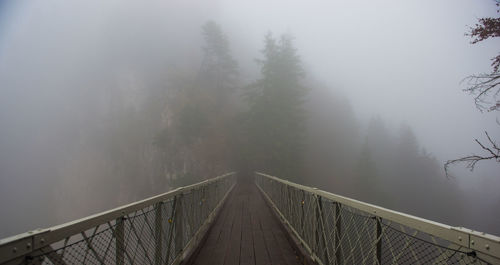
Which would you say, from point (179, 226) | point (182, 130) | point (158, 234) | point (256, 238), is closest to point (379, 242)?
point (158, 234)

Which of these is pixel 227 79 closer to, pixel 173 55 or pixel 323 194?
pixel 173 55

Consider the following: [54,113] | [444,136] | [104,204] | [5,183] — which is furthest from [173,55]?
[444,136]

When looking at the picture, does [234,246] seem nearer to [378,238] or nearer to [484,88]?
[378,238]

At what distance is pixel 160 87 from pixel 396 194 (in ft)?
159

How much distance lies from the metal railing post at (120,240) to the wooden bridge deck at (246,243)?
2.37 meters

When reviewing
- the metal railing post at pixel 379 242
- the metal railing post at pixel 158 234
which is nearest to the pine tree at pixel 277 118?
the metal railing post at pixel 158 234

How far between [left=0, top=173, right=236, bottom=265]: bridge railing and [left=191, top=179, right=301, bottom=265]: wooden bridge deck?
1.94 ft

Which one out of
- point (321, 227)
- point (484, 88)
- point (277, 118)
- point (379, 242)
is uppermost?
point (277, 118)

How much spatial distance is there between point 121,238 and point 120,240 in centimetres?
2

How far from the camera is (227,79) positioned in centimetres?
4172

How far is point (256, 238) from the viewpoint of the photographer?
615 cm

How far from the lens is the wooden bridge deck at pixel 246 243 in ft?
15.5

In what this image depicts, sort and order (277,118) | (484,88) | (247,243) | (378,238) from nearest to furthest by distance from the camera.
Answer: (378,238), (247,243), (484,88), (277,118)

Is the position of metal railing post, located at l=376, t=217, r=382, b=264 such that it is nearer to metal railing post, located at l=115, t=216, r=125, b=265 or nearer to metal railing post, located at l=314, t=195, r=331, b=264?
metal railing post, located at l=314, t=195, r=331, b=264
